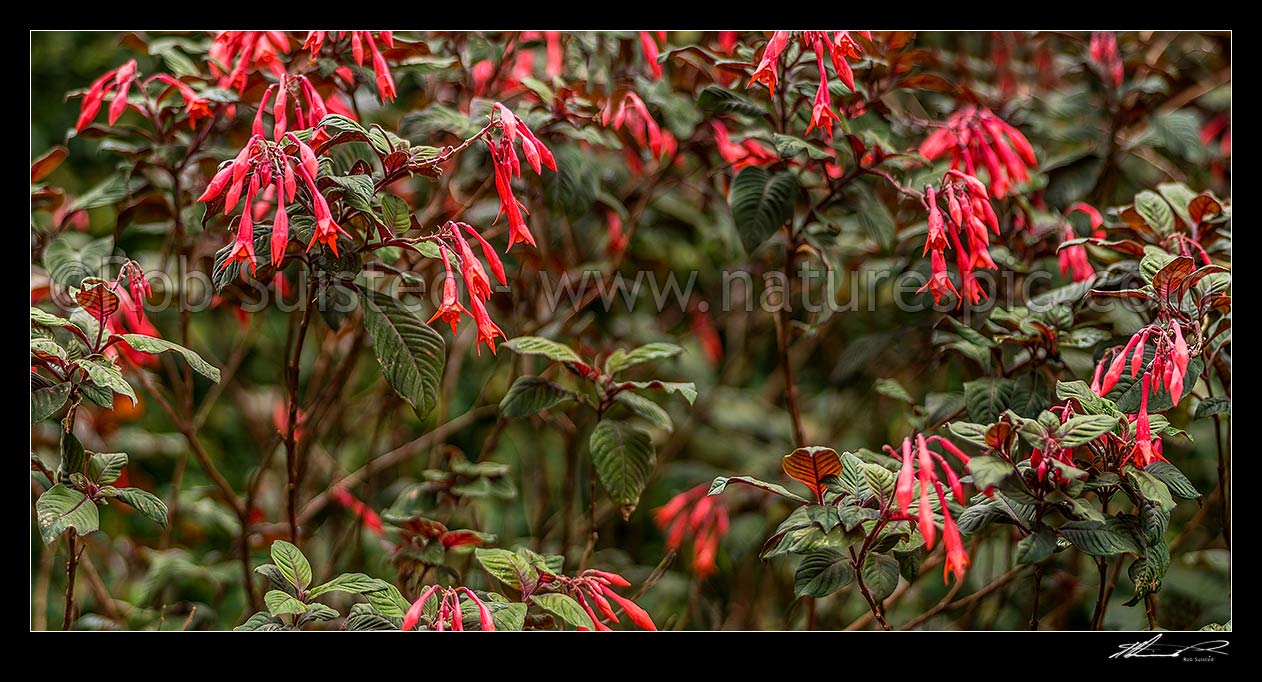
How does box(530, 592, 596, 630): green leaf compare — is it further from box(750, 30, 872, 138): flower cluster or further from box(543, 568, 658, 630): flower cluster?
box(750, 30, 872, 138): flower cluster

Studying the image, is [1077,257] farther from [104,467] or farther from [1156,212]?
[104,467]

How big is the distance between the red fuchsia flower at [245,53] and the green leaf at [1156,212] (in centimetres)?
111

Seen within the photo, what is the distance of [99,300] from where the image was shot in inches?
39.4

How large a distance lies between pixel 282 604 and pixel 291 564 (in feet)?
0.28

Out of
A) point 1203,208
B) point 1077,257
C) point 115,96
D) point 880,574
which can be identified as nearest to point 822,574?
point 880,574

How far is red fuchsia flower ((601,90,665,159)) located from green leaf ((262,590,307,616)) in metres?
0.73

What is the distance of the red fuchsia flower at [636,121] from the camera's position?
129 cm

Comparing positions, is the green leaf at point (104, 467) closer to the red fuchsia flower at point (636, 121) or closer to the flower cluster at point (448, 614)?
the flower cluster at point (448, 614)

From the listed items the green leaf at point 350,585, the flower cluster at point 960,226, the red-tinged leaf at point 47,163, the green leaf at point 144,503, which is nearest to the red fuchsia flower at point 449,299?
the green leaf at point 350,585

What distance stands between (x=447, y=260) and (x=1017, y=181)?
86 centimetres

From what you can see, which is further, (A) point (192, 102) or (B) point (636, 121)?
(B) point (636, 121)

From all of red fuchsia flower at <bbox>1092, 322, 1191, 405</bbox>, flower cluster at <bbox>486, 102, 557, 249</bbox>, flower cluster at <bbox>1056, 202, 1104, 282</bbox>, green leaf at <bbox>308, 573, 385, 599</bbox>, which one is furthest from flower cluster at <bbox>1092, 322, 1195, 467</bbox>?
green leaf at <bbox>308, 573, 385, 599</bbox>

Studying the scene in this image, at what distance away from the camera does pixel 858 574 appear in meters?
0.99
